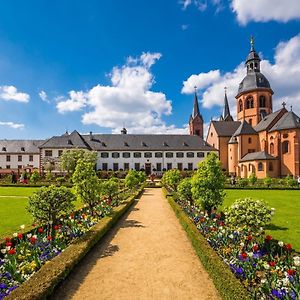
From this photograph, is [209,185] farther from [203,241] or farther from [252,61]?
[252,61]

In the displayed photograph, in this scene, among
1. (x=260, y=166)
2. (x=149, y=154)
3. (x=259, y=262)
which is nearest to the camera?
(x=259, y=262)

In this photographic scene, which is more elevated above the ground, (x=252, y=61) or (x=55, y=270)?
(x=252, y=61)

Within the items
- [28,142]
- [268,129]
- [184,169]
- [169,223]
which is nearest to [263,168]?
[268,129]

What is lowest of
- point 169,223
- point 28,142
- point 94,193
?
point 169,223

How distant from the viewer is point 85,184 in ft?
50.9

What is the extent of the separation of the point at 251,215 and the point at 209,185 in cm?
562

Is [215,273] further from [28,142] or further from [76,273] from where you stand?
[28,142]

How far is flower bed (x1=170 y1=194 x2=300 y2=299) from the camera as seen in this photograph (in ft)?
19.1

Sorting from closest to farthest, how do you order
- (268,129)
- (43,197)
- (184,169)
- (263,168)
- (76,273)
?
(76,273) < (43,197) < (263,168) < (268,129) < (184,169)

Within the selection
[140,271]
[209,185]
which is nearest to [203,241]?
[140,271]

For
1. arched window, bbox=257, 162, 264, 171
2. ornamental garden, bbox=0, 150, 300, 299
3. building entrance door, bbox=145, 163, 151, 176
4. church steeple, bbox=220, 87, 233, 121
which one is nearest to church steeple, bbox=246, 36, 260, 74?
church steeple, bbox=220, 87, 233, 121

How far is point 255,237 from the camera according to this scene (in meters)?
9.33

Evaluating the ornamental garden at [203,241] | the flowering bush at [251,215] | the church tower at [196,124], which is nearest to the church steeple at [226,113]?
the church tower at [196,124]

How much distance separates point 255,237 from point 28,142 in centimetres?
7144
